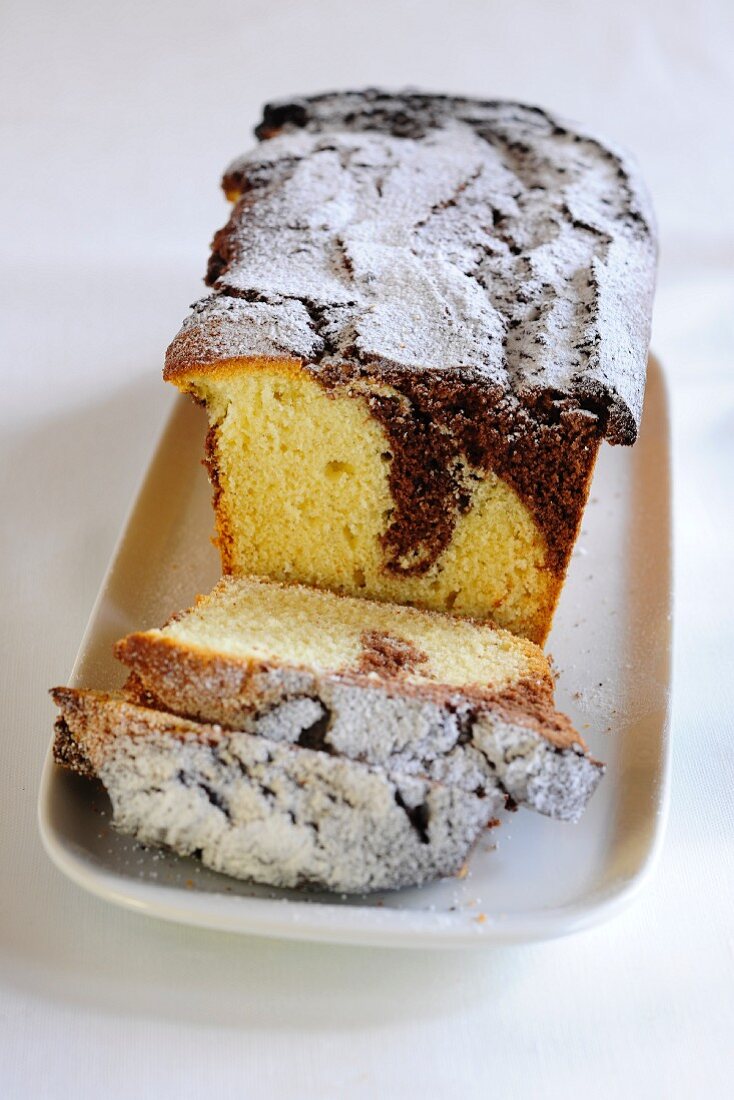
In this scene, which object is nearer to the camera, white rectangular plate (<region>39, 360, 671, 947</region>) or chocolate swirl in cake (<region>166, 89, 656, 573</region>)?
white rectangular plate (<region>39, 360, 671, 947</region>)

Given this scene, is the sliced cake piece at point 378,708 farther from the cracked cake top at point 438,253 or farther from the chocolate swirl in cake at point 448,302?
the cracked cake top at point 438,253

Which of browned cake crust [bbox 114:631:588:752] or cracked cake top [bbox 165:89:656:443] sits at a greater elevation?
cracked cake top [bbox 165:89:656:443]

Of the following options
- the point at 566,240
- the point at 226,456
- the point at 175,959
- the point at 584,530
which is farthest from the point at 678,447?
the point at 175,959

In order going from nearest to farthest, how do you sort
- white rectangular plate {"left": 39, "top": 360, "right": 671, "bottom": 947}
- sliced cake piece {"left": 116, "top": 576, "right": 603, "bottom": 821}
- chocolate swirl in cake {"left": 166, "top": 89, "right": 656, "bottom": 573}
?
white rectangular plate {"left": 39, "top": 360, "right": 671, "bottom": 947}, sliced cake piece {"left": 116, "top": 576, "right": 603, "bottom": 821}, chocolate swirl in cake {"left": 166, "top": 89, "right": 656, "bottom": 573}

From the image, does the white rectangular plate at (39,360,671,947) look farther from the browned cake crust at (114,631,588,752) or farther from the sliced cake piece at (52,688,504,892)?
the browned cake crust at (114,631,588,752)

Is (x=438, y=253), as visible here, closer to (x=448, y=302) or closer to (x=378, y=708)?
(x=448, y=302)

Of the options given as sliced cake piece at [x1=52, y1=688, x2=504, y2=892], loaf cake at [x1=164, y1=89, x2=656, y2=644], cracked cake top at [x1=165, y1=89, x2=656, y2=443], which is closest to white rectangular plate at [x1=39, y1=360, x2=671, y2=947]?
sliced cake piece at [x1=52, y1=688, x2=504, y2=892]

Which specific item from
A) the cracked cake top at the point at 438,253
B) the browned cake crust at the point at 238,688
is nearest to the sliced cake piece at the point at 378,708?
the browned cake crust at the point at 238,688
